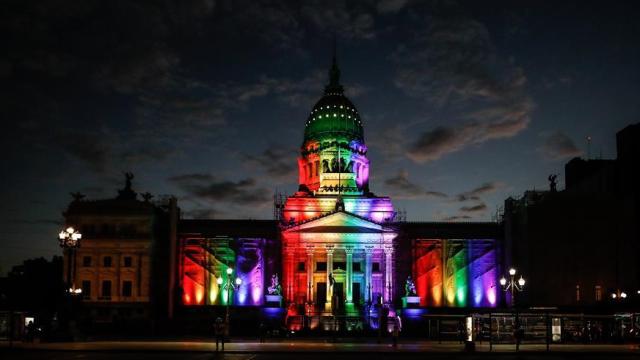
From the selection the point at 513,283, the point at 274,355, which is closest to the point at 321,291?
the point at 513,283

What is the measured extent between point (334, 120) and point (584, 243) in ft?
133

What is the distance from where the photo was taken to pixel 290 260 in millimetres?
97688

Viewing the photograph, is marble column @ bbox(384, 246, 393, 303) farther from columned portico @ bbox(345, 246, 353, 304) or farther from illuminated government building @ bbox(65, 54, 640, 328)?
columned portico @ bbox(345, 246, 353, 304)

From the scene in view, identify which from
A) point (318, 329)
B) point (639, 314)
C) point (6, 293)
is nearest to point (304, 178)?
point (318, 329)

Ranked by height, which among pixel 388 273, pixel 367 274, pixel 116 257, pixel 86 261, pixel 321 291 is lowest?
pixel 321 291

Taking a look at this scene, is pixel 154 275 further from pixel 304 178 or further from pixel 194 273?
pixel 304 178

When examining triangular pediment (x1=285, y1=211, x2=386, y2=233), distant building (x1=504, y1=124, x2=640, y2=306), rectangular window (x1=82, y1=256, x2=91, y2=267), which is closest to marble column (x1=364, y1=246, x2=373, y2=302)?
triangular pediment (x1=285, y1=211, x2=386, y2=233)

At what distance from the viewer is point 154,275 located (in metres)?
95.0

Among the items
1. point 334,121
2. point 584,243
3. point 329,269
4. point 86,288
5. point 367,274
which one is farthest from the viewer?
point 334,121

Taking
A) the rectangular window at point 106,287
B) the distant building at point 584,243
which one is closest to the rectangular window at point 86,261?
the rectangular window at point 106,287

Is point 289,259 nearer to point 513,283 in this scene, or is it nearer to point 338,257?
point 338,257

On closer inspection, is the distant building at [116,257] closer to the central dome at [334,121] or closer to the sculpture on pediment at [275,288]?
the sculpture on pediment at [275,288]

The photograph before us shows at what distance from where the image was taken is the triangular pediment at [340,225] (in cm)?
9556

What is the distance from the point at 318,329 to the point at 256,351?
1162 inches
